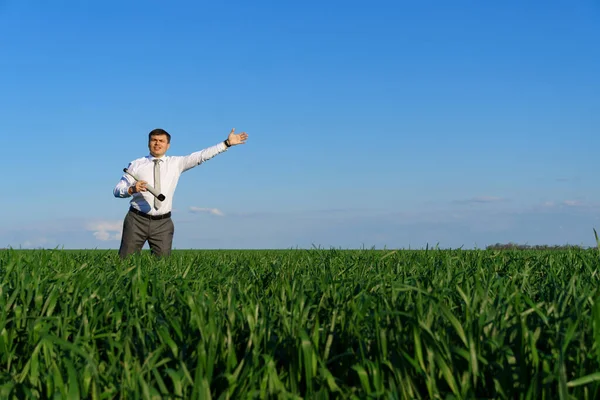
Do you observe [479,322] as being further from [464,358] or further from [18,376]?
[18,376]

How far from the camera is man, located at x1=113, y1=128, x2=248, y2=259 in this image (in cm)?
953

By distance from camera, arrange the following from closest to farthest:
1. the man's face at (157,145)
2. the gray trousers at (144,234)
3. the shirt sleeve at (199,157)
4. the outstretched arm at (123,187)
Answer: the outstretched arm at (123,187)
the gray trousers at (144,234)
the shirt sleeve at (199,157)
the man's face at (157,145)

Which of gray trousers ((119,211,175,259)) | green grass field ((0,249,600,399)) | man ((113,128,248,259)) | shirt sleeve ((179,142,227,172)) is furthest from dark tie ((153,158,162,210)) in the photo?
green grass field ((0,249,600,399))

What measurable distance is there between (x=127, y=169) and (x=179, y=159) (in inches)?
34.5

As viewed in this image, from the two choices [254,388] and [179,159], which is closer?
[254,388]

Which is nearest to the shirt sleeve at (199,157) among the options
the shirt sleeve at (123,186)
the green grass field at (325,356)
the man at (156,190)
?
the man at (156,190)

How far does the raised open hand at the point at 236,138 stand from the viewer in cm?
959

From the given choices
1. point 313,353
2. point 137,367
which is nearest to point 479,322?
point 313,353

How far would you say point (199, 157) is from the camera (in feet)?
32.4

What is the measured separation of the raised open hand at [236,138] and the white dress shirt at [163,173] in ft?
0.53

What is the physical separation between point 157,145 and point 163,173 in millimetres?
481

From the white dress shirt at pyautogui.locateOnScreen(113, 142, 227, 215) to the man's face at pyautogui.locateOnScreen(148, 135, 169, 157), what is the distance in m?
0.10

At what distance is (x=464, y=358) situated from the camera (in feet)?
6.95

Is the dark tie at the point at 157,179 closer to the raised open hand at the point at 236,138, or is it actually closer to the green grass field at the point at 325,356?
the raised open hand at the point at 236,138
